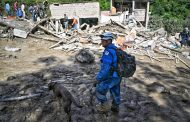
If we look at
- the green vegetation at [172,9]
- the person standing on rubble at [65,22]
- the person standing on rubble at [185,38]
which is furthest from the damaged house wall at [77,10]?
the green vegetation at [172,9]

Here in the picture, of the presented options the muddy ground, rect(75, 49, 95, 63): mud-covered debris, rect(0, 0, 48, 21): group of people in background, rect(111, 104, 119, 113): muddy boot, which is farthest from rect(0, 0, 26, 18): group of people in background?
Answer: rect(111, 104, 119, 113): muddy boot

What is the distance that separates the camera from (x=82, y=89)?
9477mm

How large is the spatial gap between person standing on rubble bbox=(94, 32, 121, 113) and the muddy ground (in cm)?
59

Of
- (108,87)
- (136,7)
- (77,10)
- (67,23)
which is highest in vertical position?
(136,7)

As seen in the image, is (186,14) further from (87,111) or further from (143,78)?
(87,111)

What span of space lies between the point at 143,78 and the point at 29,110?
5.54m

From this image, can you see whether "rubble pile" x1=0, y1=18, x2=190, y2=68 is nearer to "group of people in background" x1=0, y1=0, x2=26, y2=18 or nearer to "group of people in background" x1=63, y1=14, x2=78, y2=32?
"group of people in background" x1=63, y1=14, x2=78, y2=32

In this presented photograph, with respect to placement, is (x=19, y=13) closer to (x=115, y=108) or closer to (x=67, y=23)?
(x=67, y=23)

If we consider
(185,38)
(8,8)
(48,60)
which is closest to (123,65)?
(48,60)

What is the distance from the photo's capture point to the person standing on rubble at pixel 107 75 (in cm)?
636

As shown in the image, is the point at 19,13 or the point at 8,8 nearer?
the point at 19,13

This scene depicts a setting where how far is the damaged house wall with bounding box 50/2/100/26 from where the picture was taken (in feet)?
76.8

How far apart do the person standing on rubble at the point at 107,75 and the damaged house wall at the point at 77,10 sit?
17.3 metres

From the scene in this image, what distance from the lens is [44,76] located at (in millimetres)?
11461
